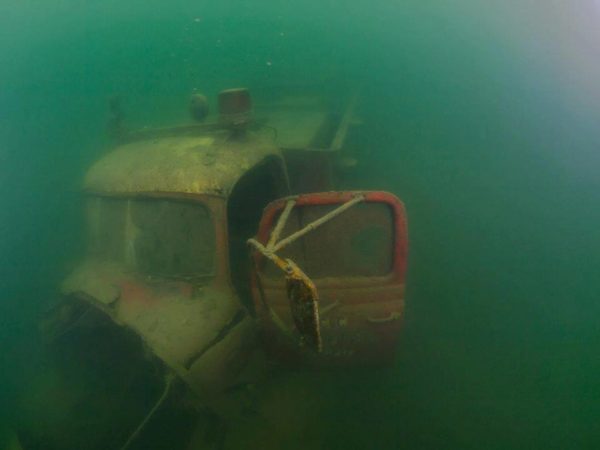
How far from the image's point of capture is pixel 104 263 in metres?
3.93

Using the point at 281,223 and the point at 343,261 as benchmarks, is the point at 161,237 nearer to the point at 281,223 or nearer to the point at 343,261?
the point at 281,223

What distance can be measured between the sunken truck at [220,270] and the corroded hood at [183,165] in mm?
15

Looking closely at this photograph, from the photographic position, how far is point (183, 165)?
3766 millimetres

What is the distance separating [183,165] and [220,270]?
1.14 m

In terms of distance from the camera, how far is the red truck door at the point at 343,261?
3.08m

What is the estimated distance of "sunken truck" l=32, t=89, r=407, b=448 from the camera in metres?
3.07

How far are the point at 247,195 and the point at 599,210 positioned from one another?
5854 mm

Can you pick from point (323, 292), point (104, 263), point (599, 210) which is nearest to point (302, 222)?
point (323, 292)

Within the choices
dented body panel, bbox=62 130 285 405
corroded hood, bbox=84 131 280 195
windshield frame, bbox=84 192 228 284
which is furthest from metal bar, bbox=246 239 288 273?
corroded hood, bbox=84 131 280 195

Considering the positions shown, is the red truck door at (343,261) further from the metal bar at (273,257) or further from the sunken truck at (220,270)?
the metal bar at (273,257)

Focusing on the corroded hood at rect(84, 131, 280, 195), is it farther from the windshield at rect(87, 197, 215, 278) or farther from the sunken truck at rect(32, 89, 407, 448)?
the windshield at rect(87, 197, 215, 278)

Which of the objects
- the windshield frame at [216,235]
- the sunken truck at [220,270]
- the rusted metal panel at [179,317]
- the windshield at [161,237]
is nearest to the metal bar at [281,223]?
the sunken truck at [220,270]

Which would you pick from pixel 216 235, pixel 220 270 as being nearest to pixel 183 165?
pixel 216 235

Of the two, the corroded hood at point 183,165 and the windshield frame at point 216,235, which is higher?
the corroded hood at point 183,165
